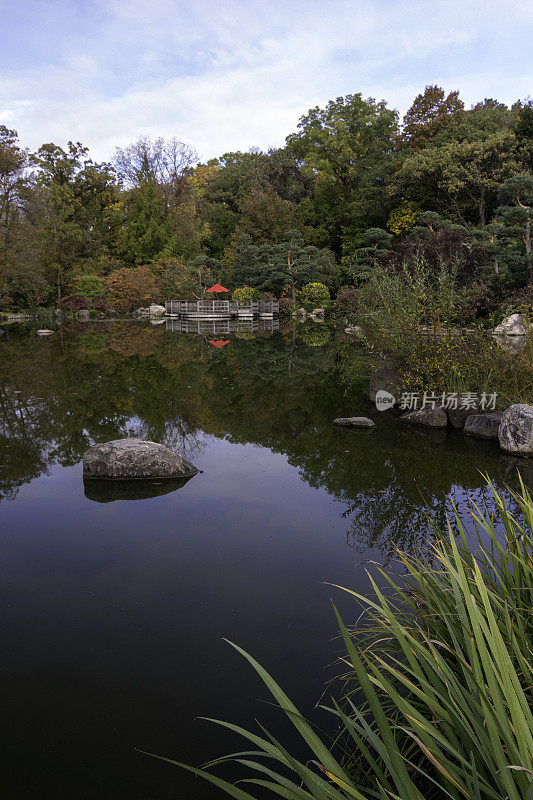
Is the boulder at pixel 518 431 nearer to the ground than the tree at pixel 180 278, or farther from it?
nearer to the ground

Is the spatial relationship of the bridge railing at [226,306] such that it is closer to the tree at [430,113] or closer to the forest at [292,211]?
the forest at [292,211]

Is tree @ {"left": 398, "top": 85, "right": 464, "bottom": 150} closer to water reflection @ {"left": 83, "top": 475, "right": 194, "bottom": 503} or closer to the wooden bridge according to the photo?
Answer: the wooden bridge

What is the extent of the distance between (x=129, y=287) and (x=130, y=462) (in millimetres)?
25575

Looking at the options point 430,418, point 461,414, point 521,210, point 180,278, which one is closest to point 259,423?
point 430,418

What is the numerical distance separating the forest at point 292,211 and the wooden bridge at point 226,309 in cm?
108

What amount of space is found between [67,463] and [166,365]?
5949mm

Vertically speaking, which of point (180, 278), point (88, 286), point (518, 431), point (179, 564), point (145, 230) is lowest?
point (179, 564)

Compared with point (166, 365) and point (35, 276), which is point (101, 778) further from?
point (35, 276)

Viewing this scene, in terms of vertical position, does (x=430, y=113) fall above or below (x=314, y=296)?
above

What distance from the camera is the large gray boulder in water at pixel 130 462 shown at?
14.3ft

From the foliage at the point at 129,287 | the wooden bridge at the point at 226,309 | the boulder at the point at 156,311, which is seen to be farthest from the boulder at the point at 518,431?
the foliage at the point at 129,287

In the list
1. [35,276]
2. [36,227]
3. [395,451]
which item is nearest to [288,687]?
[395,451]

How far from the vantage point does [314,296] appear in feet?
80.5

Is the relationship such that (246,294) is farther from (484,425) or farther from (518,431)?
(518,431)
